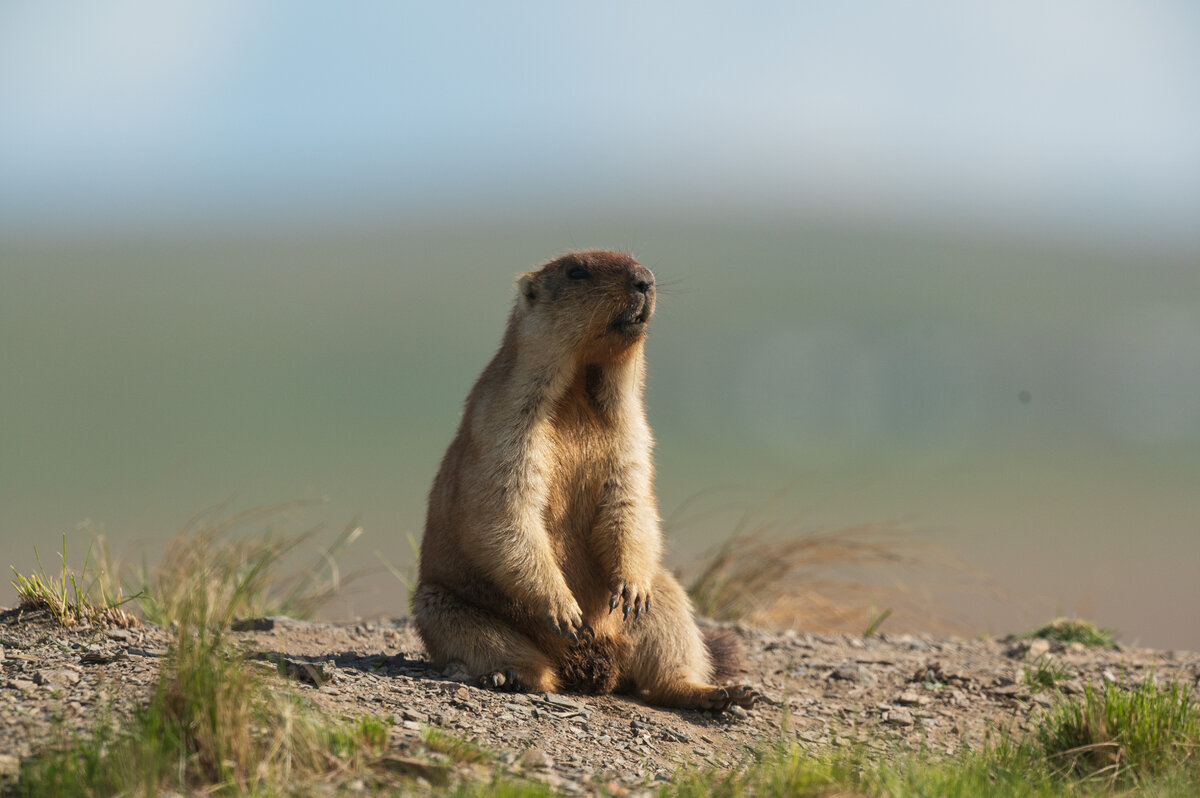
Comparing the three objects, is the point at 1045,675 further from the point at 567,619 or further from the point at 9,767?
the point at 9,767

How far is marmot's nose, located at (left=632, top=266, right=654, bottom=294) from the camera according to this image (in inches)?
269

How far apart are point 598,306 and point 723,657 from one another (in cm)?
232

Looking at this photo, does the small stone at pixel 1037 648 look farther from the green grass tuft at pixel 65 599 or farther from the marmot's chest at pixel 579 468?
the green grass tuft at pixel 65 599

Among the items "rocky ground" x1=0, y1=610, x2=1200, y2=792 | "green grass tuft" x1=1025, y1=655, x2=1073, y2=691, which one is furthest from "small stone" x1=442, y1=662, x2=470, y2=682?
"green grass tuft" x1=1025, y1=655, x2=1073, y2=691

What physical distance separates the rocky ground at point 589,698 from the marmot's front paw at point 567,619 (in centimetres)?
35

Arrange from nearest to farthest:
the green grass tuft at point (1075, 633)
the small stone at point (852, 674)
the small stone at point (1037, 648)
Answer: the small stone at point (852, 674), the small stone at point (1037, 648), the green grass tuft at point (1075, 633)

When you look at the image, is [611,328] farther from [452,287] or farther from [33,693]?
[452,287]

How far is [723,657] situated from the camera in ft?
24.5

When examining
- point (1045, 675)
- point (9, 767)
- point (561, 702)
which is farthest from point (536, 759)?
point (1045, 675)

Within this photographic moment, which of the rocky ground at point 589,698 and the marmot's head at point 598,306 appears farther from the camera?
the marmot's head at point 598,306

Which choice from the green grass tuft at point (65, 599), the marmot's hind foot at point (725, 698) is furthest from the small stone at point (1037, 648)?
the green grass tuft at point (65, 599)

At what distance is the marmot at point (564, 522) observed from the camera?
6570 mm

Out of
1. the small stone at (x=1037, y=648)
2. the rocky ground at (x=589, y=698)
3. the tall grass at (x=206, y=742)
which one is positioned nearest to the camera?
the tall grass at (x=206, y=742)

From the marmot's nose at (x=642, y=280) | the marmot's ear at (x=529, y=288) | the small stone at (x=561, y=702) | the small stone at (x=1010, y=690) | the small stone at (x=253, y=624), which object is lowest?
the small stone at (x=253, y=624)
